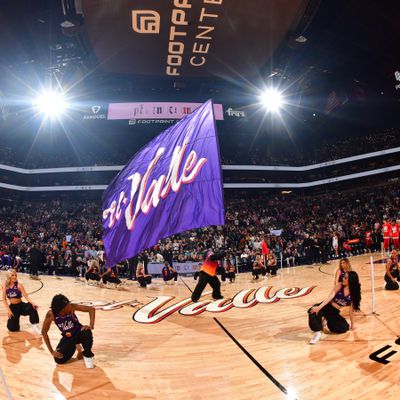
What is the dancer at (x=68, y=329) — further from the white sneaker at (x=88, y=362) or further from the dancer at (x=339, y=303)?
the dancer at (x=339, y=303)

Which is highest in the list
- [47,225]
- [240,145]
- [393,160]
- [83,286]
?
[240,145]

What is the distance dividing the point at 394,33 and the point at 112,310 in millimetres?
20372

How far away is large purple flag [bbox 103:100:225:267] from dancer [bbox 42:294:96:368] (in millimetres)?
1215

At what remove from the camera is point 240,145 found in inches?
1436

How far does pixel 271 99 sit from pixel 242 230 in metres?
10.7

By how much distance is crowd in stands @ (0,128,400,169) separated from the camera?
104ft

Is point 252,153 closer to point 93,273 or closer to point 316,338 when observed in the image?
point 93,273

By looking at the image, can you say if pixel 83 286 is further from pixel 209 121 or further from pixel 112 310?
pixel 209 121

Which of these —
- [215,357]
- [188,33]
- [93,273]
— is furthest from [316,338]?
[188,33]

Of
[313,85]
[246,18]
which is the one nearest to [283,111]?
[313,85]

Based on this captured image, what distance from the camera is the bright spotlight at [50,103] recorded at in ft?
76.3

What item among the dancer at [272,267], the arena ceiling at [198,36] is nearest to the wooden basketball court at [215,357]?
the dancer at [272,267]

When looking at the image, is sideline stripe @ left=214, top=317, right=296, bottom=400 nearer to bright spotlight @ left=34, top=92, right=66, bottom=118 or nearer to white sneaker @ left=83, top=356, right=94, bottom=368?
white sneaker @ left=83, top=356, right=94, bottom=368

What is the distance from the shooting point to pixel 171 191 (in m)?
5.15
